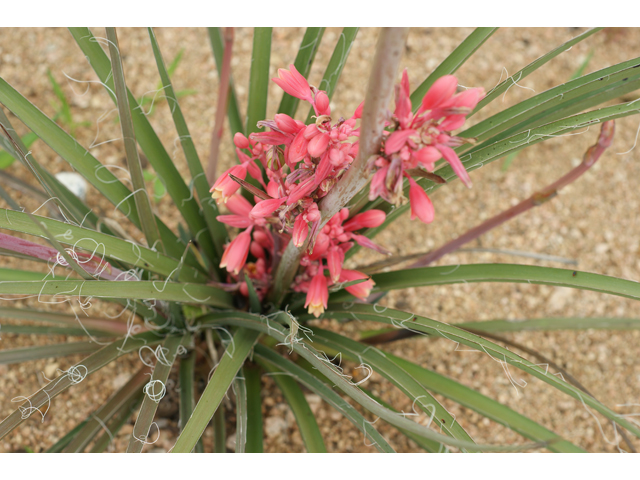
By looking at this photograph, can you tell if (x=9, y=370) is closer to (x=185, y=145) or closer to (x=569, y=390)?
(x=185, y=145)

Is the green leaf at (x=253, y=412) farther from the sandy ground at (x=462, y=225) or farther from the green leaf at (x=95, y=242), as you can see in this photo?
the green leaf at (x=95, y=242)

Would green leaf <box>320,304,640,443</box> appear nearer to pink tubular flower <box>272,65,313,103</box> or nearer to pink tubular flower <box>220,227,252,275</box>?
pink tubular flower <box>220,227,252,275</box>

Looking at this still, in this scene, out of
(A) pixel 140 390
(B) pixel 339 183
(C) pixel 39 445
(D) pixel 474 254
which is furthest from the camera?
(D) pixel 474 254

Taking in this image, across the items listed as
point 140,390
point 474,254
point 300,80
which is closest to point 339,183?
point 300,80

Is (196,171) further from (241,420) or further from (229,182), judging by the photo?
(241,420)

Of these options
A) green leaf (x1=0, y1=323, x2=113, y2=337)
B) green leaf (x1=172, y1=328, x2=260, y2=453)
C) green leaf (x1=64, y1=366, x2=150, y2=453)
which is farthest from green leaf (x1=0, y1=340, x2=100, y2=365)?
green leaf (x1=172, y1=328, x2=260, y2=453)

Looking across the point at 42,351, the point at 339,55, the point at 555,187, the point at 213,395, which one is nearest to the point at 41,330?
the point at 42,351
